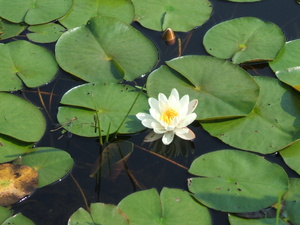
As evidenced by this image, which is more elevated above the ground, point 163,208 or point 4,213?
point 163,208

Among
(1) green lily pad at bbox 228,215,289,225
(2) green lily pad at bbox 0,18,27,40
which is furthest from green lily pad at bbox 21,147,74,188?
(2) green lily pad at bbox 0,18,27,40

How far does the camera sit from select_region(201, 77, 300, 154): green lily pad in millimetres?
3326

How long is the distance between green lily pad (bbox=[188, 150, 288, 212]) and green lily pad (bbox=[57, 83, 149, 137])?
23.0 inches

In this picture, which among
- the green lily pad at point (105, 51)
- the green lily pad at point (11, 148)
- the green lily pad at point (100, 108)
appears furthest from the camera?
the green lily pad at point (105, 51)

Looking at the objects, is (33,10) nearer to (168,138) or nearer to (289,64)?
(168,138)

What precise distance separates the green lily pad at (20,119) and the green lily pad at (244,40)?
1492mm

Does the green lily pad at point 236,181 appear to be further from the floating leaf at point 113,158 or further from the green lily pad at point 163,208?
the floating leaf at point 113,158

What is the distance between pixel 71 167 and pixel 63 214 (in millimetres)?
344

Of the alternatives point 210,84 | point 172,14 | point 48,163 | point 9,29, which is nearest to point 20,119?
point 48,163

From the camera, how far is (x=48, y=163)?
325 centimetres

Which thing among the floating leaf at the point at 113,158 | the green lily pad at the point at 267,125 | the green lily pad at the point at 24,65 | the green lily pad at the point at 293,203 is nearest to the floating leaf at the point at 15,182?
the floating leaf at the point at 113,158

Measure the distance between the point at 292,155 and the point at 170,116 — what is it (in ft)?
2.80

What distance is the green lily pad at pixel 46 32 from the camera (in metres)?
4.16

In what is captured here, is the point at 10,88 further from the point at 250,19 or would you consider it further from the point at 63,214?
the point at 250,19
